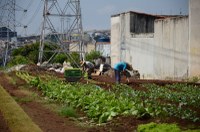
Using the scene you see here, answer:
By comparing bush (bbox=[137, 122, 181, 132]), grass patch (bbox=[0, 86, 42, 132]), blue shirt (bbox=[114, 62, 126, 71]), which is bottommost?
grass patch (bbox=[0, 86, 42, 132])

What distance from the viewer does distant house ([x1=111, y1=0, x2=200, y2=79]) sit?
2964 centimetres

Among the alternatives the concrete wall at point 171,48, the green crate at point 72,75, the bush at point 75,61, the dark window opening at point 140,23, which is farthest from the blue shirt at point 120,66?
the bush at point 75,61

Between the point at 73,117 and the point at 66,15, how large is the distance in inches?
1516

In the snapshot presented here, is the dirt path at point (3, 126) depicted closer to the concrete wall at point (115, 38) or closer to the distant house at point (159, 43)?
the distant house at point (159, 43)

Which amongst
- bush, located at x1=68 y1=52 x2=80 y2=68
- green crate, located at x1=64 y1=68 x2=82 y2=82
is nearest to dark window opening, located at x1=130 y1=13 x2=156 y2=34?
bush, located at x1=68 y1=52 x2=80 y2=68

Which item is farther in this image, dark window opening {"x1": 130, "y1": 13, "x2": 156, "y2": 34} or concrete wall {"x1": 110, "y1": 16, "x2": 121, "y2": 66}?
concrete wall {"x1": 110, "y1": 16, "x2": 121, "y2": 66}

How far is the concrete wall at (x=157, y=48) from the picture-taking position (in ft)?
103

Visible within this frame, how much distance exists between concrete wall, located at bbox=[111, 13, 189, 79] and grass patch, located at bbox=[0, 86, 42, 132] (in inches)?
689

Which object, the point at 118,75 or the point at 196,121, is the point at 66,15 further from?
the point at 196,121

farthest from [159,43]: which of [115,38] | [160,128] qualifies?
[160,128]

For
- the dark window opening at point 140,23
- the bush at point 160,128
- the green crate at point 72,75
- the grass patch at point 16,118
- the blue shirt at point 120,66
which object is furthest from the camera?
the dark window opening at point 140,23

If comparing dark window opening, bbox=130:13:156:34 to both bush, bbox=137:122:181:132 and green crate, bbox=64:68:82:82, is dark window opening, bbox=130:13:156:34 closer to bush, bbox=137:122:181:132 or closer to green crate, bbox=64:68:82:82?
green crate, bbox=64:68:82:82

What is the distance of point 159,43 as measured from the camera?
35031mm

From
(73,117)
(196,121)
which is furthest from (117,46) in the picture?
(196,121)
